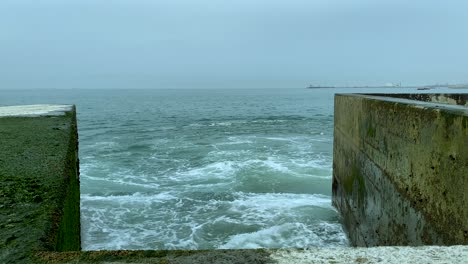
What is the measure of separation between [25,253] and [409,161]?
341 centimetres

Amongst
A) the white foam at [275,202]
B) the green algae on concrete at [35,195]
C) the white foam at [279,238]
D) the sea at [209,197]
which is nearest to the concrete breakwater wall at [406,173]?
Result: the white foam at [279,238]

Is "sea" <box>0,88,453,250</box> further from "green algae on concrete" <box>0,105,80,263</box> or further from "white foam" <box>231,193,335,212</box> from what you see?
"green algae on concrete" <box>0,105,80,263</box>

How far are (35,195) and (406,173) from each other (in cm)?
335

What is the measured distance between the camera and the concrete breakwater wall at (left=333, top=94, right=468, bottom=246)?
2938mm

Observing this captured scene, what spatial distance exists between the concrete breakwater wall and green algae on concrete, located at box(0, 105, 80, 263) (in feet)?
9.17

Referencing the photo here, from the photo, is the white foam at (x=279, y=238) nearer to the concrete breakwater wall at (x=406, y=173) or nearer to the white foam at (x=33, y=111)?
the concrete breakwater wall at (x=406, y=173)

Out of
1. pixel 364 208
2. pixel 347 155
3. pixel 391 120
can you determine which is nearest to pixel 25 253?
pixel 391 120

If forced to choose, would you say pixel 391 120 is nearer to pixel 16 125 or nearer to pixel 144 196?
pixel 16 125

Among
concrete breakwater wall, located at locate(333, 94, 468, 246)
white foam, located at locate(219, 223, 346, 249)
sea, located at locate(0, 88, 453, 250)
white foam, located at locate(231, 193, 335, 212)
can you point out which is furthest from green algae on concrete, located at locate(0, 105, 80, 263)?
white foam, located at locate(231, 193, 335, 212)

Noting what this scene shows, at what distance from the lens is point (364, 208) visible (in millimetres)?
5434

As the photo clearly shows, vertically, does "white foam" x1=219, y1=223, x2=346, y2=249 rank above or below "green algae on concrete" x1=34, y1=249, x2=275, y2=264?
below

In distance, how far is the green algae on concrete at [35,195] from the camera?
1854 mm

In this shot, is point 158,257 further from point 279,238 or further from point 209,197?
point 209,197

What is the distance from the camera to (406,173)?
3.85 meters
